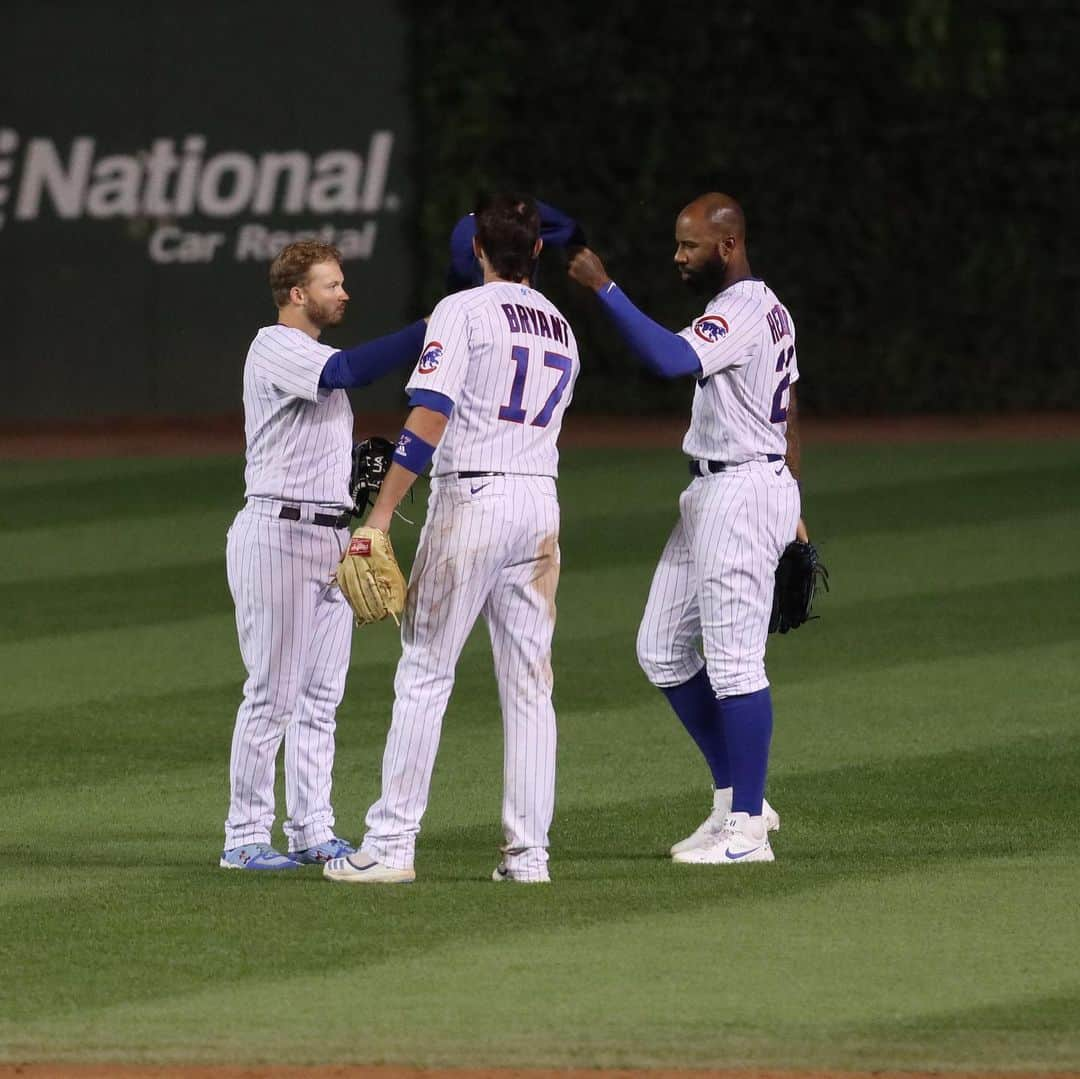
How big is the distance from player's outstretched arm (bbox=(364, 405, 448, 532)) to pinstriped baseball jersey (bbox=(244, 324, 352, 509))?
18.1 inches

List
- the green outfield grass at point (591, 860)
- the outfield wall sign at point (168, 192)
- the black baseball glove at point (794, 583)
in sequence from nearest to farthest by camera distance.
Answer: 1. the green outfield grass at point (591, 860)
2. the black baseball glove at point (794, 583)
3. the outfield wall sign at point (168, 192)

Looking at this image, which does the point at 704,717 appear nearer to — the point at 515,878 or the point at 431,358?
the point at 515,878

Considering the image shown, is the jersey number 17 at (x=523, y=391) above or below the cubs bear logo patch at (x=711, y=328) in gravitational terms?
below

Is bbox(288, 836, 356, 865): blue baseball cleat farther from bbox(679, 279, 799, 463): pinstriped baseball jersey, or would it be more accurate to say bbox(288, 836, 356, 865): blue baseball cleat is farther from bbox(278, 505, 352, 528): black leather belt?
bbox(679, 279, 799, 463): pinstriped baseball jersey

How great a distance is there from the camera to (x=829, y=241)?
19000 millimetres

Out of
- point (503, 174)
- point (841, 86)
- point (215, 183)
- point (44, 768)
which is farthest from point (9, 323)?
point (44, 768)

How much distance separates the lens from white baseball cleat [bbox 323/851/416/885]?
5.70 meters

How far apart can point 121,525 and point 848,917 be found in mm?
8818

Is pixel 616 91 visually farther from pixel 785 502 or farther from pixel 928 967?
pixel 928 967

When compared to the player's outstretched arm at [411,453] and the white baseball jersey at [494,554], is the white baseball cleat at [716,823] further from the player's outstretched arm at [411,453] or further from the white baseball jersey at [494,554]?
the player's outstretched arm at [411,453]

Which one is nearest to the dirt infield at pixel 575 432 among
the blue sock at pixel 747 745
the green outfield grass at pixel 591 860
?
the green outfield grass at pixel 591 860

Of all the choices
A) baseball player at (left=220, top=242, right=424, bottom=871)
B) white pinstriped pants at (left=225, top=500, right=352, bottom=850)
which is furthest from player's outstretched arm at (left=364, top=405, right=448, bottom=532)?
white pinstriped pants at (left=225, top=500, right=352, bottom=850)

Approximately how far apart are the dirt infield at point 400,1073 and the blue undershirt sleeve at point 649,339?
6.52 ft

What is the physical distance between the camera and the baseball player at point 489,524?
18.1ft
